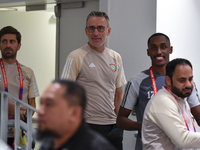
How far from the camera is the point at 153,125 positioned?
6.38 ft

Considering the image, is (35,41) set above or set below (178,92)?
above

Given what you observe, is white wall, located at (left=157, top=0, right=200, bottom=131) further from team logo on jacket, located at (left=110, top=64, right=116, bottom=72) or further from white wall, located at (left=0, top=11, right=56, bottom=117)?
white wall, located at (left=0, top=11, right=56, bottom=117)

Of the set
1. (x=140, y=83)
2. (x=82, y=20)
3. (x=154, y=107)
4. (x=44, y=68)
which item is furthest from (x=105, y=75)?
(x=44, y=68)

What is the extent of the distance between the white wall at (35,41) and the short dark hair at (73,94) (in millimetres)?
4527

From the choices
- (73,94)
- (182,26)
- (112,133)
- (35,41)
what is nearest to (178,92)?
(112,133)

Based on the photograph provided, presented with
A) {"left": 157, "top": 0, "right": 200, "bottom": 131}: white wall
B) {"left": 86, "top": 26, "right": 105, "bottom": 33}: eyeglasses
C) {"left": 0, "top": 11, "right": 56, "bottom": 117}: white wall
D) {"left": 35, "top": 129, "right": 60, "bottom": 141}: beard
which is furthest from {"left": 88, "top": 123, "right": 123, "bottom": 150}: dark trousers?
{"left": 0, "top": 11, "right": 56, "bottom": 117}: white wall

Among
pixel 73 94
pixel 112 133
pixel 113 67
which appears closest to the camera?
pixel 73 94

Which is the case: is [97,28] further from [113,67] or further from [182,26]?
[182,26]

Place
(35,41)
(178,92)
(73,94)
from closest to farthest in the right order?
(73,94), (178,92), (35,41)

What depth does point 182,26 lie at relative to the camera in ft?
14.1

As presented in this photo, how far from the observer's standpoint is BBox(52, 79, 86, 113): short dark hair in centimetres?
73

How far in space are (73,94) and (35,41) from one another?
4718 mm

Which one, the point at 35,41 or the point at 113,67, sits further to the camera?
the point at 35,41

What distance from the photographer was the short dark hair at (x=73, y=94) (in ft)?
2.39
